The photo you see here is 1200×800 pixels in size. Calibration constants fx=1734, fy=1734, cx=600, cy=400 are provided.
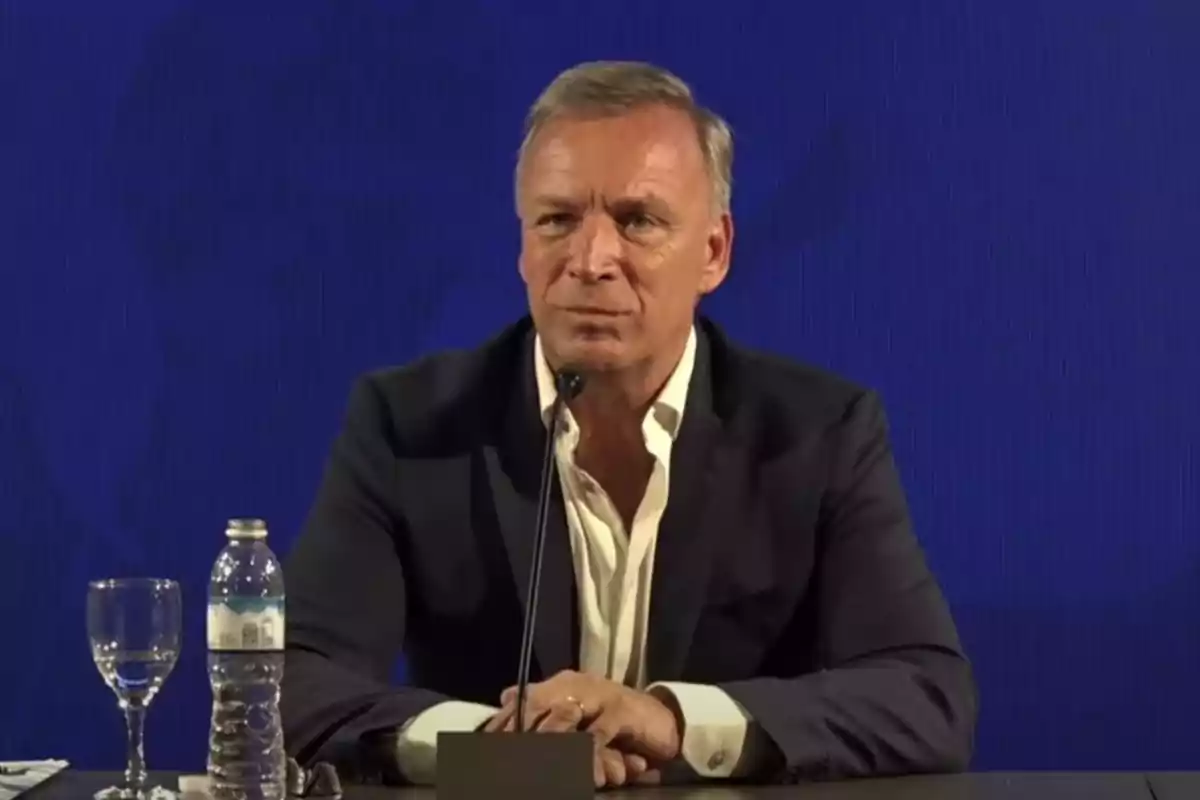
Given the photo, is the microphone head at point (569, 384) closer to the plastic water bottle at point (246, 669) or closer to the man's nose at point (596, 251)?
the plastic water bottle at point (246, 669)

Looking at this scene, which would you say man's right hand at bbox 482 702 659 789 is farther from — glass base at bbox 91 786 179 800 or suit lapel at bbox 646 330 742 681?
suit lapel at bbox 646 330 742 681

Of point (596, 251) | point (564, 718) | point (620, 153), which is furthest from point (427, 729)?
point (620, 153)

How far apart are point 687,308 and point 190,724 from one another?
3.26ft

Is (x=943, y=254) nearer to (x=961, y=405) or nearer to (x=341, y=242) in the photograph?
(x=961, y=405)

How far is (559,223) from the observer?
6.80ft

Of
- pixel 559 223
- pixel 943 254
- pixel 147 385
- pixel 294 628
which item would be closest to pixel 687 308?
pixel 559 223

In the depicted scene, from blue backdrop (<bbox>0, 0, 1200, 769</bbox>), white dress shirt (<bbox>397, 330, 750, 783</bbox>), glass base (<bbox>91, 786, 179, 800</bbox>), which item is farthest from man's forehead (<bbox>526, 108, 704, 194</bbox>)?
glass base (<bbox>91, 786, 179, 800</bbox>)

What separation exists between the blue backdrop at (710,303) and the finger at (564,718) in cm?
96

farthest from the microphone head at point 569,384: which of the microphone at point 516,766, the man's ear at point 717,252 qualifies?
the man's ear at point 717,252

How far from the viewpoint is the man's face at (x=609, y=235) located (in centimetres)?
205

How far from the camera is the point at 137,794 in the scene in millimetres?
1514

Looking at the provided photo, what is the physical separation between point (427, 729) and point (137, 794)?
283 millimetres

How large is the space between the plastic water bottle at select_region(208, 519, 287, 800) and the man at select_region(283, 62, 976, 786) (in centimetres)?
33

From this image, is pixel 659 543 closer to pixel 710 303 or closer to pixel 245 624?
pixel 710 303
